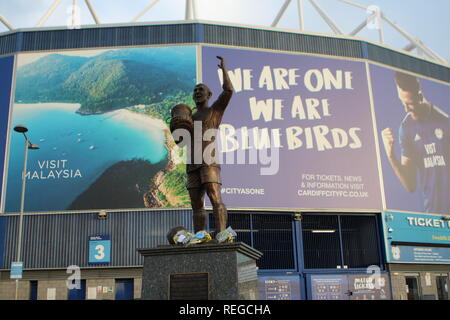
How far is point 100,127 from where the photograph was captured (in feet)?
87.8

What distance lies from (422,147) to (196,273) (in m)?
24.8

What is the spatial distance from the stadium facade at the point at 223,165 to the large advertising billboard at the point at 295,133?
72mm

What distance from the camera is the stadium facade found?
25484mm

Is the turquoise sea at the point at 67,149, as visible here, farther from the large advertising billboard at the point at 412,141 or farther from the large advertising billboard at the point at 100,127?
the large advertising billboard at the point at 412,141

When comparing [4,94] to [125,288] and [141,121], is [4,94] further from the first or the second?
[125,288]

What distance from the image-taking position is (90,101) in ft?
89.8

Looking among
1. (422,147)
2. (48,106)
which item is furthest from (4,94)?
(422,147)

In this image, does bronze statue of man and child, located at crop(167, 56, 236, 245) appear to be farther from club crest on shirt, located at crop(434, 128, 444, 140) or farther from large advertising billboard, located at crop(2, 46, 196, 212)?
club crest on shirt, located at crop(434, 128, 444, 140)

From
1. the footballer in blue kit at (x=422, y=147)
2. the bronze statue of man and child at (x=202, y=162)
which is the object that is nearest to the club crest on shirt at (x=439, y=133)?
the footballer in blue kit at (x=422, y=147)

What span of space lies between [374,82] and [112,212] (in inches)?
657

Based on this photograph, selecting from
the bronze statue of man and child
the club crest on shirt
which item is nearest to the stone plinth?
the bronze statue of man and child
